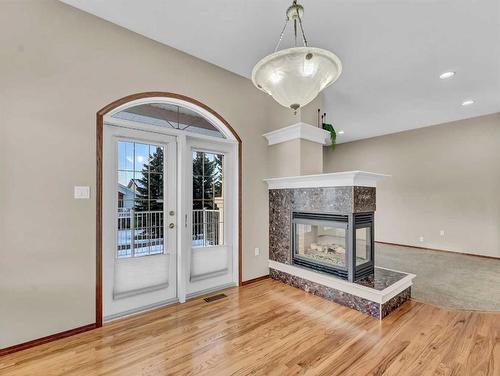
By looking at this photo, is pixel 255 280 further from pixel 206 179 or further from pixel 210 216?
pixel 206 179

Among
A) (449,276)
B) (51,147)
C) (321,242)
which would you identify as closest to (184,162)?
(51,147)

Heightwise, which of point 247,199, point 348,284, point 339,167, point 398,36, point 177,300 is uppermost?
point 398,36

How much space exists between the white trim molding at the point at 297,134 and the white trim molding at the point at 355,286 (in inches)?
71.5

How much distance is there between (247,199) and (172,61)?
6.48 feet

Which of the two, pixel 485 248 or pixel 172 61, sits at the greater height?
pixel 172 61

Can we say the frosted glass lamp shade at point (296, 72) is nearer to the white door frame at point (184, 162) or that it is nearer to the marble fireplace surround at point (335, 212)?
the marble fireplace surround at point (335, 212)

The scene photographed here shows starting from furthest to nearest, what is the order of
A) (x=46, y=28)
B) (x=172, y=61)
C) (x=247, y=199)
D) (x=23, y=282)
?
(x=247, y=199) < (x=172, y=61) < (x=46, y=28) < (x=23, y=282)

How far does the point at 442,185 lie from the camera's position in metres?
5.57

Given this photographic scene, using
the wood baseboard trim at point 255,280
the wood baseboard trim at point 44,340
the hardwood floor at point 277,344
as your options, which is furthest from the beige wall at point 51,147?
the wood baseboard trim at point 255,280

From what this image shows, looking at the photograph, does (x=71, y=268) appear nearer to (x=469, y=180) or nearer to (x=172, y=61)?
→ (x=172, y=61)

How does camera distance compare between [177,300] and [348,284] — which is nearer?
[348,284]

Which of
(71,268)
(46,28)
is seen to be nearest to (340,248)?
(71,268)

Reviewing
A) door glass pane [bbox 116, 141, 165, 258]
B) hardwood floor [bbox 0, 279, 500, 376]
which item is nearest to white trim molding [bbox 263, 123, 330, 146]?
door glass pane [bbox 116, 141, 165, 258]

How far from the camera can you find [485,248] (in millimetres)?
4984
